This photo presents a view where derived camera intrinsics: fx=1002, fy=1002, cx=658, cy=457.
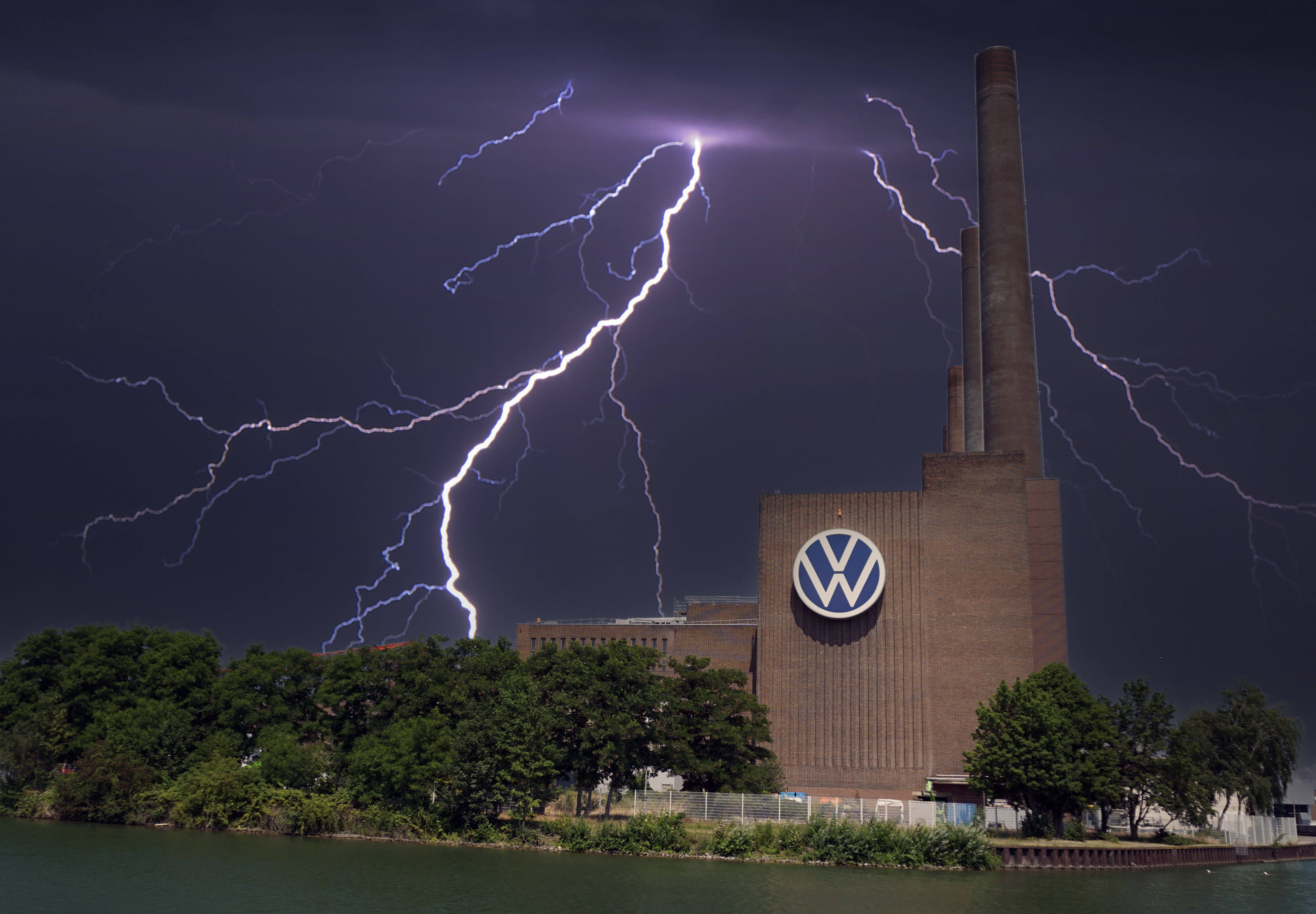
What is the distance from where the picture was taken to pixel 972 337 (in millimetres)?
82625

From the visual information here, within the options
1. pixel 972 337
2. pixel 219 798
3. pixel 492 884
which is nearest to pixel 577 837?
pixel 492 884

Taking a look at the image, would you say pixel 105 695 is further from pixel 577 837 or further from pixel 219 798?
pixel 577 837

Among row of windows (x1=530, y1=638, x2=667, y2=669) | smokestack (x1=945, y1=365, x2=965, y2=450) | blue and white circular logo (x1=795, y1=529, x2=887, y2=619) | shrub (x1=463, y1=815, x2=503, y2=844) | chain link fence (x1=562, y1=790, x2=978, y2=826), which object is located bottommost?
shrub (x1=463, y1=815, x2=503, y2=844)

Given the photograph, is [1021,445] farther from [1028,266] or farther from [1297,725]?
[1297,725]

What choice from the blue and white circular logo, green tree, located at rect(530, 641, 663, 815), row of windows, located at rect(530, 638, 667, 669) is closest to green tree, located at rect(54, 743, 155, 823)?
green tree, located at rect(530, 641, 663, 815)

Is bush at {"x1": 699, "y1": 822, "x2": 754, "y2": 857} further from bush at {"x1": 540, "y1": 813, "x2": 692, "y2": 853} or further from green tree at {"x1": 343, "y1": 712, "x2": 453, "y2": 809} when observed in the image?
green tree at {"x1": 343, "y1": 712, "x2": 453, "y2": 809}

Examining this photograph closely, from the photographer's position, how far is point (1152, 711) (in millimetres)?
47594

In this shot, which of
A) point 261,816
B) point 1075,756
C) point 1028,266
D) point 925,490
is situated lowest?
point 261,816

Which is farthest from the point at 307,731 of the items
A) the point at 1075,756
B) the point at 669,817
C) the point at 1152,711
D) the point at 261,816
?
the point at 1152,711

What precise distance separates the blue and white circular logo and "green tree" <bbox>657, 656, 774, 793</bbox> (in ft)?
32.9

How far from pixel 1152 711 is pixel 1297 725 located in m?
26.7

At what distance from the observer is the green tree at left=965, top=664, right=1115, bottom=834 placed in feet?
143

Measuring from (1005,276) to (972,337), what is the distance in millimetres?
18555

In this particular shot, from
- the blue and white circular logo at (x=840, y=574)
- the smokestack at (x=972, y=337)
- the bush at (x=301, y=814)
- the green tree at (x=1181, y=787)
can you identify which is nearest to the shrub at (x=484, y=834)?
the bush at (x=301, y=814)
